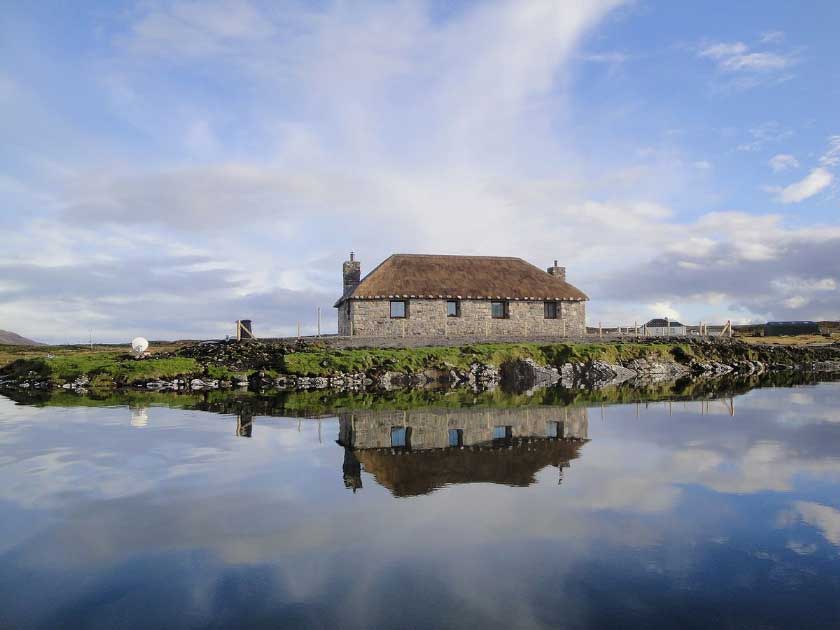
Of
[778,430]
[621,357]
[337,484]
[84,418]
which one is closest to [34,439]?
[84,418]

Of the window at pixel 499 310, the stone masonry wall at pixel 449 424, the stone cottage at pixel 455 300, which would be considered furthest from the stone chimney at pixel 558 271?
the stone masonry wall at pixel 449 424

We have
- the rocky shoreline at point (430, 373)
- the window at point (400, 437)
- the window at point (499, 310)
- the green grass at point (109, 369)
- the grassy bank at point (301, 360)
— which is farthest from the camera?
the window at point (499, 310)

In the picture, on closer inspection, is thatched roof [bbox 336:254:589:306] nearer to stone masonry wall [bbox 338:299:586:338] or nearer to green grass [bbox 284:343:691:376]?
stone masonry wall [bbox 338:299:586:338]

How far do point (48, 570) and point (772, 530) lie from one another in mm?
8843

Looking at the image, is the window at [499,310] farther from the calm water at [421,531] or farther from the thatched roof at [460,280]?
the calm water at [421,531]

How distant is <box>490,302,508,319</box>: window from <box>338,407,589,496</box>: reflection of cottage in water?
1009 inches

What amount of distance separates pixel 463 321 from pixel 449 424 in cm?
2813

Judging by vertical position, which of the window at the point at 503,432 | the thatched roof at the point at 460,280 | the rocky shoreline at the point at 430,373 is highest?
the thatched roof at the point at 460,280

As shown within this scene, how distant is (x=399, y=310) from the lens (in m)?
44.0

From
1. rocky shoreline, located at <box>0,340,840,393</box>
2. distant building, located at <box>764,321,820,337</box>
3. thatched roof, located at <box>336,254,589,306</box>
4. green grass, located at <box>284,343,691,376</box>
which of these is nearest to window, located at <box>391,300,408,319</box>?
thatched roof, located at <box>336,254,589,306</box>

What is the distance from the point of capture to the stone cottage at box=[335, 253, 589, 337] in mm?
43562

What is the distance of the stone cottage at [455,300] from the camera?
143ft

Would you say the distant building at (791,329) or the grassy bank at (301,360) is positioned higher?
the distant building at (791,329)

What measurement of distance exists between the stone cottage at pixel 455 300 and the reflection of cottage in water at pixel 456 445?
2377 cm
